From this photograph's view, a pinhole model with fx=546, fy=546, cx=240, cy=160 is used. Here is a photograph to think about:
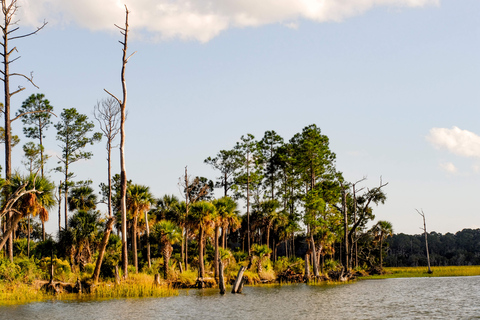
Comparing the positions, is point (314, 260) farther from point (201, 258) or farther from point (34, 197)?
point (34, 197)

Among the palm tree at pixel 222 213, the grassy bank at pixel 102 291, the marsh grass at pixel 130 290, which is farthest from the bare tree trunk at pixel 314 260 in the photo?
the marsh grass at pixel 130 290

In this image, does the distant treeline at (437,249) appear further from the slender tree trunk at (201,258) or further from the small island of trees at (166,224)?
the slender tree trunk at (201,258)

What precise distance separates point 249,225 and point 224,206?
62.4 feet

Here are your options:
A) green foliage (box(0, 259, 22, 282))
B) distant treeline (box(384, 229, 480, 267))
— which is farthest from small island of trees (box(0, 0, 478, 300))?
distant treeline (box(384, 229, 480, 267))

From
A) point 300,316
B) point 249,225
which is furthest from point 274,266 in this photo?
point 300,316

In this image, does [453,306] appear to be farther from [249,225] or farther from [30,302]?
[249,225]

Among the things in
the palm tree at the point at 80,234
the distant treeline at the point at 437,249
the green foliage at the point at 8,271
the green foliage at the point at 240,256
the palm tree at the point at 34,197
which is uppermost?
the palm tree at the point at 34,197

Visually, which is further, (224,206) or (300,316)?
(224,206)

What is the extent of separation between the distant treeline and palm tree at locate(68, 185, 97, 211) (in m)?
77.7

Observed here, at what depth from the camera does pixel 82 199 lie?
6725 centimetres

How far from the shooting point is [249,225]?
236 ft

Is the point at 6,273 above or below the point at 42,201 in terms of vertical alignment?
below

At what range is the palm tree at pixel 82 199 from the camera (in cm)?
6675

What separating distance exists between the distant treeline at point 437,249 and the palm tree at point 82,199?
77748 mm
